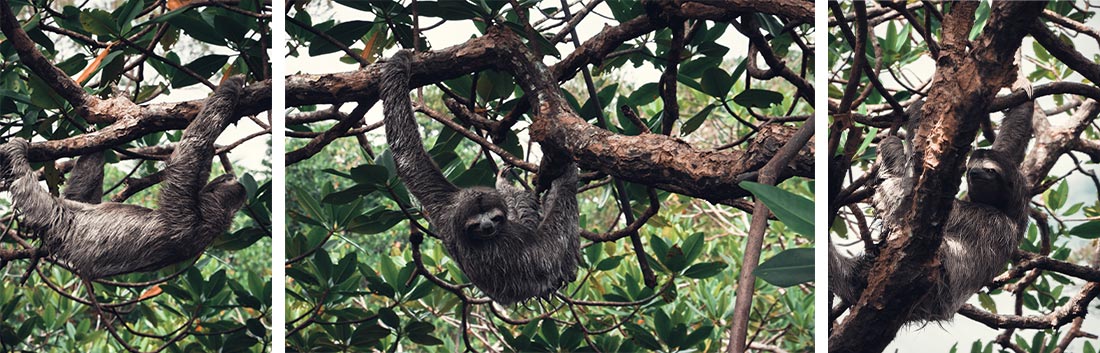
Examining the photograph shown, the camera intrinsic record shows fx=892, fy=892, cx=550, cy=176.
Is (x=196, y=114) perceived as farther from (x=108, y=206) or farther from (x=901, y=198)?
(x=901, y=198)

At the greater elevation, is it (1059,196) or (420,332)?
(1059,196)

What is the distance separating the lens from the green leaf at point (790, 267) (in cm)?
214

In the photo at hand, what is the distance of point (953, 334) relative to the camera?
2994 millimetres

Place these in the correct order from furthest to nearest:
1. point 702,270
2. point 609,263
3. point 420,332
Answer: point 609,263 → point 420,332 → point 702,270

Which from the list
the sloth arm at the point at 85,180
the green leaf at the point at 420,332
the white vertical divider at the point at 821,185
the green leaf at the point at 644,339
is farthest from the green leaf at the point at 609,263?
the sloth arm at the point at 85,180

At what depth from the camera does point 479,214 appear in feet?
9.70

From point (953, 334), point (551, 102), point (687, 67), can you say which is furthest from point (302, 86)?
point (953, 334)

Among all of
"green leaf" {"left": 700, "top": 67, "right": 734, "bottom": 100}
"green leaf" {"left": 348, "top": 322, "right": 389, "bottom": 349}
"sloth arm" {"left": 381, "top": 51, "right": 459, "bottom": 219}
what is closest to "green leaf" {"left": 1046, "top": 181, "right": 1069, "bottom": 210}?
"green leaf" {"left": 700, "top": 67, "right": 734, "bottom": 100}

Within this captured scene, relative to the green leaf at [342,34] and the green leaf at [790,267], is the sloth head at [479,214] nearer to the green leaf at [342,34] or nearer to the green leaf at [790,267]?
the green leaf at [342,34]

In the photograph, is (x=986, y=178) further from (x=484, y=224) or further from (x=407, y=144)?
(x=407, y=144)

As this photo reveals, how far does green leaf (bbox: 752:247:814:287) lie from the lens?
2.14m

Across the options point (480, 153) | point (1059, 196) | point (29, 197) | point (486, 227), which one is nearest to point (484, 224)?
point (486, 227)

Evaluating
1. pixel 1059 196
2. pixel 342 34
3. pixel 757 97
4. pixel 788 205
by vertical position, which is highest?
pixel 342 34

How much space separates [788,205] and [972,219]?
4.20ft
